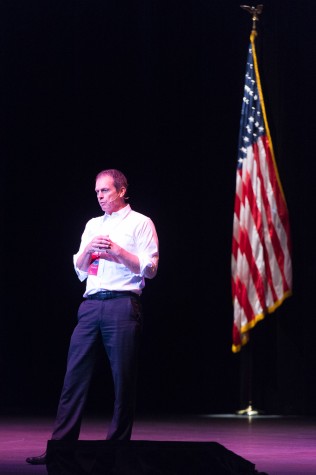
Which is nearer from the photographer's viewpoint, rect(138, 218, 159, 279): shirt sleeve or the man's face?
rect(138, 218, 159, 279): shirt sleeve

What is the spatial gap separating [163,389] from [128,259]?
3352mm

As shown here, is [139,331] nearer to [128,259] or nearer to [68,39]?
[128,259]

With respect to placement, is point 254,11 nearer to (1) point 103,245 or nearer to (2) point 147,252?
(2) point 147,252

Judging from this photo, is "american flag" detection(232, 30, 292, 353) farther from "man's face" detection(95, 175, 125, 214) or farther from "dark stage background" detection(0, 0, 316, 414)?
"man's face" detection(95, 175, 125, 214)

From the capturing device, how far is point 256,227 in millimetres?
7375

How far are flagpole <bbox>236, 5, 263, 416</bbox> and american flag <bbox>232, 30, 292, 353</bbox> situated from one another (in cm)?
12

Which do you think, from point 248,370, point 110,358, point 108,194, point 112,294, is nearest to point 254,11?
point 248,370

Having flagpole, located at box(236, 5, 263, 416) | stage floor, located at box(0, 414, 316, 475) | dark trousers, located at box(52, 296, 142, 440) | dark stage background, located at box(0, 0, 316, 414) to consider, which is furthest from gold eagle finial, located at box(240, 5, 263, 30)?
dark trousers, located at box(52, 296, 142, 440)

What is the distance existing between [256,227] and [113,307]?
3.08 metres

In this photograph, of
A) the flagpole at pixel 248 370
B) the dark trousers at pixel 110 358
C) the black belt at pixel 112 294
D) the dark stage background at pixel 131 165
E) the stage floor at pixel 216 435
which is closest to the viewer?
the stage floor at pixel 216 435

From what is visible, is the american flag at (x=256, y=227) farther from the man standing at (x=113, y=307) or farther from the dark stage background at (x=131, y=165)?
the man standing at (x=113, y=307)

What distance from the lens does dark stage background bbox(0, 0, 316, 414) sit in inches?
300

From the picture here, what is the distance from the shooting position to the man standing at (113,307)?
A: 4.39 metres

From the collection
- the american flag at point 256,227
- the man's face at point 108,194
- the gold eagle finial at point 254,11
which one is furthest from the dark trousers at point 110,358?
the gold eagle finial at point 254,11
